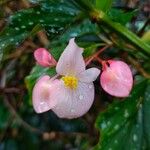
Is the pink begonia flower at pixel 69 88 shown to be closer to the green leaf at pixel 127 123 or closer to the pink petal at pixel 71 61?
the pink petal at pixel 71 61

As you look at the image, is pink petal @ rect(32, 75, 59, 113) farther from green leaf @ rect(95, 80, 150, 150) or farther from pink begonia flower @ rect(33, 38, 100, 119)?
green leaf @ rect(95, 80, 150, 150)

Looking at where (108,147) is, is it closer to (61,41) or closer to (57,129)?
(61,41)

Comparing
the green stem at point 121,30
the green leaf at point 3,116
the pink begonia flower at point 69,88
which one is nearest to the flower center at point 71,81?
the pink begonia flower at point 69,88

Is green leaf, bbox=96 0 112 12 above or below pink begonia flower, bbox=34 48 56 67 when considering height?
above

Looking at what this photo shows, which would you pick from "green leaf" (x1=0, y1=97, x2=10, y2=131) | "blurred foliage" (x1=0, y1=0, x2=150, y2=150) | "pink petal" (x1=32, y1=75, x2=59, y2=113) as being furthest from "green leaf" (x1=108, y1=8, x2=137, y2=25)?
"green leaf" (x1=0, y1=97, x2=10, y2=131)

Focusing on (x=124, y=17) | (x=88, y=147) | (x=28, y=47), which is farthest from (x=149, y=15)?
(x=88, y=147)

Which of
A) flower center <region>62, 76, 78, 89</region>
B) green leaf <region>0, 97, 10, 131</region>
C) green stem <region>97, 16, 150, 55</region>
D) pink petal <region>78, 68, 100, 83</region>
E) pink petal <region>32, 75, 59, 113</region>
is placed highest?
green stem <region>97, 16, 150, 55</region>
